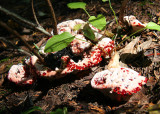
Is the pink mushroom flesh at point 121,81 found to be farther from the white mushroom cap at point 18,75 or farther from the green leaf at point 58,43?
the white mushroom cap at point 18,75

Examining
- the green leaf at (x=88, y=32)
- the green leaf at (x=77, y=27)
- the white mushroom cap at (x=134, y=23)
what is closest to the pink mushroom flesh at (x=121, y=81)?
the green leaf at (x=88, y=32)

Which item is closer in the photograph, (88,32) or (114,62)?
(88,32)

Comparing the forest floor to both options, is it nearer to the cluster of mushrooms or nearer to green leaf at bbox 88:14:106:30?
the cluster of mushrooms

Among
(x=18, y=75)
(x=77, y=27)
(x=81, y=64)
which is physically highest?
(x=77, y=27)

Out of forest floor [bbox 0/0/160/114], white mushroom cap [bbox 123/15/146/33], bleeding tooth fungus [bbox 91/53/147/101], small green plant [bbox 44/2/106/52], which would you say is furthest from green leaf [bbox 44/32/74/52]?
white mushroom cap [bbox 123/15/146/33]

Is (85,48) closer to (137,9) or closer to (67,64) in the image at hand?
(67,64)

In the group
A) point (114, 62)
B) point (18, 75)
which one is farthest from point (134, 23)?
point (18, 75)

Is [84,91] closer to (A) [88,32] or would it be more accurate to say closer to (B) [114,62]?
(B) [114,62]
